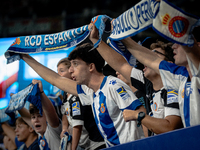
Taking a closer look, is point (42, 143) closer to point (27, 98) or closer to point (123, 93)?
point (27, 98)

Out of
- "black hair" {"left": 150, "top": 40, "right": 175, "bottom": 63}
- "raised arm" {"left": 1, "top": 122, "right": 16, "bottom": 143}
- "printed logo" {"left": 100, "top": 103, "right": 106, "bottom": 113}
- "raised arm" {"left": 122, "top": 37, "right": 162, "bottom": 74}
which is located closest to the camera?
→ "raised arm" {"left": 122, "top": 37, "right": 162, "bottom": 74}

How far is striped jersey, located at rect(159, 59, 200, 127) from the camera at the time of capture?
1.23 metres

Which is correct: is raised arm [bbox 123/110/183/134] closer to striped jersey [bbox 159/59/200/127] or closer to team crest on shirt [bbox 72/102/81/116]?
striped jersey [bbox 159/59/200/127]

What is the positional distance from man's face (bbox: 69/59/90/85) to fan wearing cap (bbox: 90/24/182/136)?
17 cm

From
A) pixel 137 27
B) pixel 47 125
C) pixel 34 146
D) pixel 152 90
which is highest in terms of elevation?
pixel 137 27

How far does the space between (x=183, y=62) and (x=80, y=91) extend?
0.95 metres

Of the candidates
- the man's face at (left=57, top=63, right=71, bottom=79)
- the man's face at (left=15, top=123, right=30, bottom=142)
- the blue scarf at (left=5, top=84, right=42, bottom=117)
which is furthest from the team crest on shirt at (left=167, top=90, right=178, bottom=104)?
the man's face at (left=15, top=123, right=30, bottom=142)

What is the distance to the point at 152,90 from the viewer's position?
184cm

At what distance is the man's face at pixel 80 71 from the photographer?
6.38 ft

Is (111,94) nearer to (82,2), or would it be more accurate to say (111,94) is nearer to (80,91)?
(80,91)

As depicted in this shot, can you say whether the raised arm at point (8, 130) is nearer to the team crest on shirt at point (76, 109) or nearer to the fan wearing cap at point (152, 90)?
the team crest on shirt at point (76, 109)

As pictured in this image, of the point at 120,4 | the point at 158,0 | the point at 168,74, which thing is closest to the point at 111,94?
the point at 168,74

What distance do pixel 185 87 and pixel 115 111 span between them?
535mm

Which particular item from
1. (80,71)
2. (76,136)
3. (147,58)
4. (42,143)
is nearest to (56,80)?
(80,71)
